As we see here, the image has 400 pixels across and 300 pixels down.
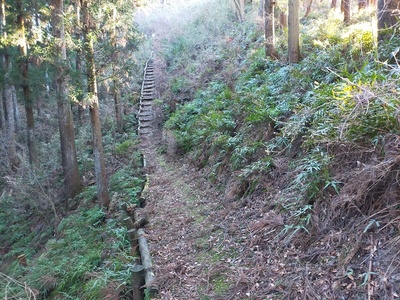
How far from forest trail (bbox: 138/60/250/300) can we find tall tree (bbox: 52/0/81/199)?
2535 mm

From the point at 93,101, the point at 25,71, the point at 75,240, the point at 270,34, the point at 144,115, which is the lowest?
the point at 75,240

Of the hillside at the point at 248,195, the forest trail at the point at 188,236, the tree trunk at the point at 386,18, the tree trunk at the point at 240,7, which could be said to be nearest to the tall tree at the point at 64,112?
the hillside at the point at 248,195

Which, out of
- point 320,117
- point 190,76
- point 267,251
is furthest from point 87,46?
point 190,76

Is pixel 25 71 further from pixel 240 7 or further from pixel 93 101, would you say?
pixel 240 7

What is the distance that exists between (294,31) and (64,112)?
7.36 meters

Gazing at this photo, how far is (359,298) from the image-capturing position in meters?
2.89

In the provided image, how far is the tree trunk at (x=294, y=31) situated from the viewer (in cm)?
880

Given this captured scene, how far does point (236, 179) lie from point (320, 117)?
222cm

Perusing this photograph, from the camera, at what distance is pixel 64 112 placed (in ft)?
33.5

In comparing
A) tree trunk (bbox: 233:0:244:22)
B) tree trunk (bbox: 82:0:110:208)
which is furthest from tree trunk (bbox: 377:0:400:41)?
tree trunk (bbox: 233:0:244:22)

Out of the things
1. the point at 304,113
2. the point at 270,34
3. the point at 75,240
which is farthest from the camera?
the point at 270,34

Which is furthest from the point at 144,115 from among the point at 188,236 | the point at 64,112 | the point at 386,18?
the point at 386,18

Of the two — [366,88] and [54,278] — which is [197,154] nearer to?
[54,278]

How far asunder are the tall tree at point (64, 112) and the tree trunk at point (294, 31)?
613 cm
